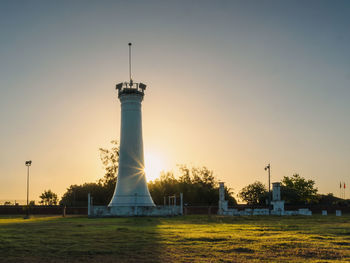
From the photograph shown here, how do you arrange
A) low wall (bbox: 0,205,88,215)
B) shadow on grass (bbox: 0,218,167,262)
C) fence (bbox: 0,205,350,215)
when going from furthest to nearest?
low wall (bbox: 0,205,88,215)
fence (bbox: 0,205,350,215)
shadow on grass (bbox: 0,218,167,262)

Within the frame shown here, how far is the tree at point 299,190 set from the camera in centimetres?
7894

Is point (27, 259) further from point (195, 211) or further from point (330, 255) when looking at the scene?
point (195, 211)

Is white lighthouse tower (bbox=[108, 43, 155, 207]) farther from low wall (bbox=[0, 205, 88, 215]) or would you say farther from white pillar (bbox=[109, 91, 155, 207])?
low wall (bbox=[0, 205, 88, 215])

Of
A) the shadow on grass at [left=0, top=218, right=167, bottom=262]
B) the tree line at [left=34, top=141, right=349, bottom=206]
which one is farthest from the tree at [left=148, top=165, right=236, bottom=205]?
the shadow on grass at [left=0, top=218, right=167, bottom=262]

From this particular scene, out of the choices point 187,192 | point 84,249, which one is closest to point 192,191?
point 187,192

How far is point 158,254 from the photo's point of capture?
12.3 meters

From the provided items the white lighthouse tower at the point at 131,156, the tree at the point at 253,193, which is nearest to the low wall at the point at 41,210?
the white lighthouse tower at the point at 131,156

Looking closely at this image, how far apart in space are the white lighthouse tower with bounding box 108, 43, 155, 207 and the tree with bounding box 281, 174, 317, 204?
146 feet

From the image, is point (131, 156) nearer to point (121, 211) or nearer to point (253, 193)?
point (121, 211)

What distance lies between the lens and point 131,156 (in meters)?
43.5

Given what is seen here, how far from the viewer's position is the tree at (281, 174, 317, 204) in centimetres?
7894

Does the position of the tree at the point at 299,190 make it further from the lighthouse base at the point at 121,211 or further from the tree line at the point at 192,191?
the lighthouse base at the point at 121,211

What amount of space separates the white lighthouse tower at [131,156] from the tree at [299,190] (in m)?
44.5

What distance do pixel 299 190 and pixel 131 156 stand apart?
5309 centimetres
